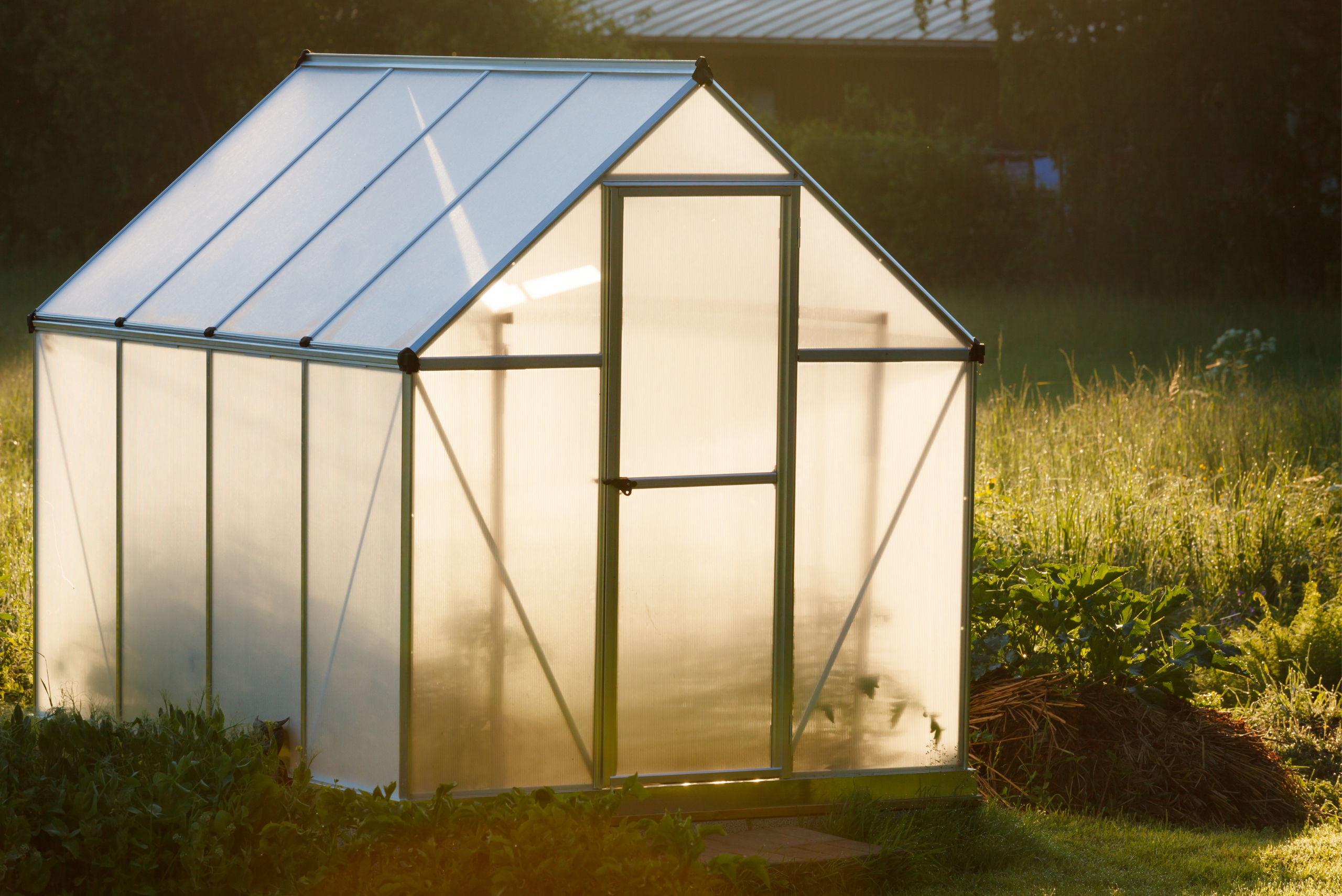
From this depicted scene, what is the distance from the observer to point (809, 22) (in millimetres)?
31547

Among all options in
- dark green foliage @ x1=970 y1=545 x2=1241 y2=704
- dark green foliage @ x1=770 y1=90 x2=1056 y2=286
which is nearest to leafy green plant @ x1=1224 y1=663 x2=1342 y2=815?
dark green foliage @ x1=970 y1=545 x2=1241 y2=704

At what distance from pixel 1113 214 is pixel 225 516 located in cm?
2216

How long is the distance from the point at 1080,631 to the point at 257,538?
4004 millimetres

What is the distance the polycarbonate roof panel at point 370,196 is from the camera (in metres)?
6.14

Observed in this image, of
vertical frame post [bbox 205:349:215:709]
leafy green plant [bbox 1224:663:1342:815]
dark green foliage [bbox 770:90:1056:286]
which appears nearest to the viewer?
vertical frame post [bbox 205:349:215:709]

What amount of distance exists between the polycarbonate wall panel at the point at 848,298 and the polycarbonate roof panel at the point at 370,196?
0.81 meters

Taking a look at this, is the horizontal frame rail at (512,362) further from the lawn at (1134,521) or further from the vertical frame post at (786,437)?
the lawn at (1134,521)

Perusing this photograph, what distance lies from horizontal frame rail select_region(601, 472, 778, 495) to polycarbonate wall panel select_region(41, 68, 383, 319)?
259 centimetres

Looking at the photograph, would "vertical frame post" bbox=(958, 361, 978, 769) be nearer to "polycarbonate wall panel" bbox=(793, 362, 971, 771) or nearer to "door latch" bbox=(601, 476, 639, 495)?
"polycarbonate wall panel" bbox=(793, 362, 971, 771)

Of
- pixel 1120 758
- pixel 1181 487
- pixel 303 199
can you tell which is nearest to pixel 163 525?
pixel 303 199

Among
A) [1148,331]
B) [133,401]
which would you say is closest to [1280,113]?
Answer: [1148,331]

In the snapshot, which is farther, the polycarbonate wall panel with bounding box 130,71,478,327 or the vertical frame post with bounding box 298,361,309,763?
the polycarbonate wall panel with bounding box 130,71,478,327

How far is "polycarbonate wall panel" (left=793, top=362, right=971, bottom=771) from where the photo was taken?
6477 millimetres

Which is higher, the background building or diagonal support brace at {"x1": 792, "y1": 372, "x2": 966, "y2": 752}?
the background building
